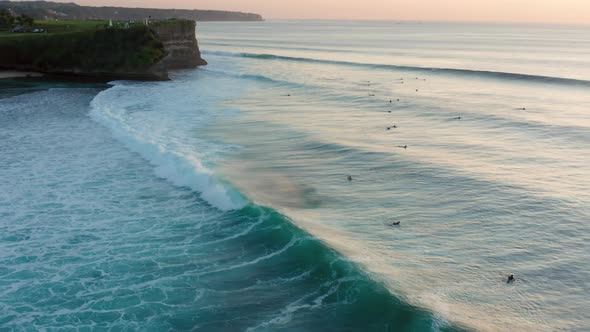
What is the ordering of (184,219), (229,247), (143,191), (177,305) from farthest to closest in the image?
(143,191)
(184,219)
(229,247)
(177,305)

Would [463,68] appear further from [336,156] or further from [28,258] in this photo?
[28,258]

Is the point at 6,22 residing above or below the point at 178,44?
above

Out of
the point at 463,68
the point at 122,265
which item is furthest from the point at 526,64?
the point at 122,265

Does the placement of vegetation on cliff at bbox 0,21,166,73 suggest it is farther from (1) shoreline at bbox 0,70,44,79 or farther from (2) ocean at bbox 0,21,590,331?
(2) ocean at bbox 0,21,590,331

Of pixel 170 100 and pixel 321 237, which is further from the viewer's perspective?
pixel 170 100

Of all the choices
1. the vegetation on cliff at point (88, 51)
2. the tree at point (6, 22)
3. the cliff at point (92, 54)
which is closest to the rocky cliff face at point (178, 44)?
the cliff at point (92, 54)

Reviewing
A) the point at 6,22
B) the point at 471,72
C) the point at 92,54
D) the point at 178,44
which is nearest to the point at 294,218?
the point at 92,54

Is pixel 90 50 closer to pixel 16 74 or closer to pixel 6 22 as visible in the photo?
pixel 16 74
